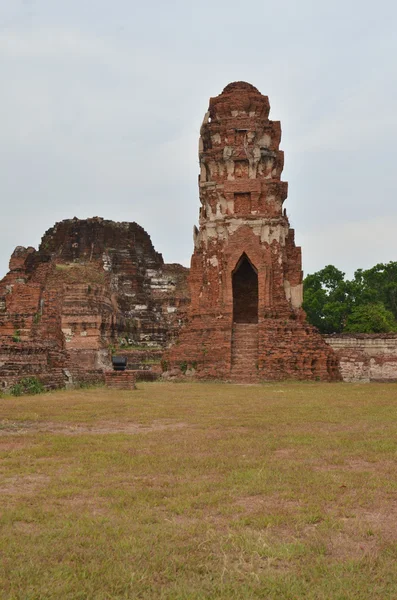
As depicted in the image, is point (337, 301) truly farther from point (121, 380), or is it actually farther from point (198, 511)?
point (198, 511)

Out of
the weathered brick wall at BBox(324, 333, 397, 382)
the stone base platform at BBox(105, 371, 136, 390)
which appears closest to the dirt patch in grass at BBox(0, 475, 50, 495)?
the stone base platform at BBox(105, 371, 136, 390)

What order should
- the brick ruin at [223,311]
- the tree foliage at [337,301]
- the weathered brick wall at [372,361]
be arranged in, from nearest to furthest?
the brick ruin at [223,311] → the weathered brick wall at [372,361] → the tree foliage at [337,301]

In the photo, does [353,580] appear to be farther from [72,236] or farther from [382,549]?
[72,236]

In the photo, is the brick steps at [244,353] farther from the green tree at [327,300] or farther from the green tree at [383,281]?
the green tree at [383,281]

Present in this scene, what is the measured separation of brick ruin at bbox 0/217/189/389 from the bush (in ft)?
6.52

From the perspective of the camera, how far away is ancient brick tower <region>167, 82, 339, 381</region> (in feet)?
66.7

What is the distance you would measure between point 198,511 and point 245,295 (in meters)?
21.6

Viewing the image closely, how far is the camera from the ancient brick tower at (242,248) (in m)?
20.3

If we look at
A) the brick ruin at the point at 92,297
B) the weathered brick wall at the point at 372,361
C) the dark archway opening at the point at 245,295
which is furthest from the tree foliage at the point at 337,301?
the weathered brick wall at the point at 372,361

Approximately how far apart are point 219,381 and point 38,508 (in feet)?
50.0

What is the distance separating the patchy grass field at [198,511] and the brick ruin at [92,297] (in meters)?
10.5

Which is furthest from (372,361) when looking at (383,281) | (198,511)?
(383,281)

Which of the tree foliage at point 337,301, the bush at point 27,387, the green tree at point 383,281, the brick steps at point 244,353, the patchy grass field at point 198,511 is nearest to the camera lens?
the patchy grass field at point 198,511

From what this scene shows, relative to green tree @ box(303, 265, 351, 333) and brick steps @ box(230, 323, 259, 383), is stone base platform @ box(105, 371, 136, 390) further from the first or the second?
green tree @ box(303, 265, 351, 333)
